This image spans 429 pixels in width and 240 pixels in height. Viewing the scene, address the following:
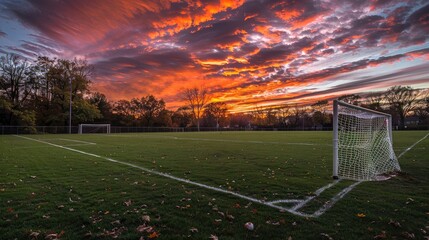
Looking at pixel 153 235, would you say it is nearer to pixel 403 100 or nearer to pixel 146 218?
pixel 146 218

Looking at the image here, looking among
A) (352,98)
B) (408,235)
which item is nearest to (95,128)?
(408,235)

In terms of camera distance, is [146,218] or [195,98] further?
[195,98]

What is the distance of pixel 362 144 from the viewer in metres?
8.72

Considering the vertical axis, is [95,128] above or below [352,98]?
below

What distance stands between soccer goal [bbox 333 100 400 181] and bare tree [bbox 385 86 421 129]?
8658 cm

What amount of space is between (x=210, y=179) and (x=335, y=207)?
3076 millimetres

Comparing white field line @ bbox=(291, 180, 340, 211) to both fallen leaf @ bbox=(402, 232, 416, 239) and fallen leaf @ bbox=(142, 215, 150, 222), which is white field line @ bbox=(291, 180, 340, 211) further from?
fallen leaf @ bbox=(142, 215, 150, 222)

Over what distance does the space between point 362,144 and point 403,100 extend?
90.8 meters

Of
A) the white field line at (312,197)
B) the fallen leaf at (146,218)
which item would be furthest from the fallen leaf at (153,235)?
the white field line at (312,197)

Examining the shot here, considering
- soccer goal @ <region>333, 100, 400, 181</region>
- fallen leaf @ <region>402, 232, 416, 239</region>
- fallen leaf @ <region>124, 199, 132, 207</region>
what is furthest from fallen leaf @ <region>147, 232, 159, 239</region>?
soccer goal @ <region>333, 100, 400, 181</region>

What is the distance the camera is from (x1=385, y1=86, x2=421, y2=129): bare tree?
3091 inches

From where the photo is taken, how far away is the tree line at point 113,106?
4744 centimetres

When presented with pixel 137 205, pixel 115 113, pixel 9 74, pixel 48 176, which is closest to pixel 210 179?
pixel 137 205

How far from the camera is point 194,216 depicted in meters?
3.84
